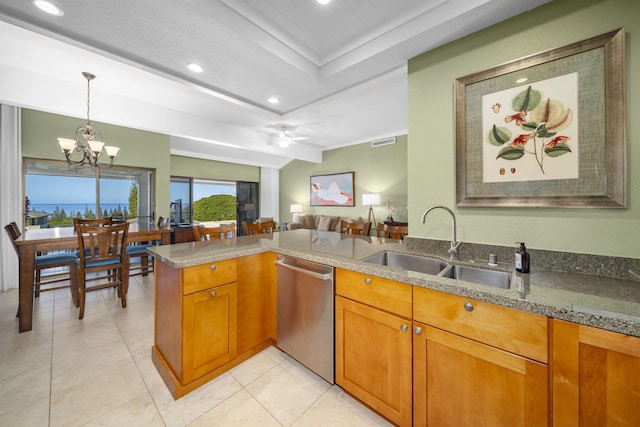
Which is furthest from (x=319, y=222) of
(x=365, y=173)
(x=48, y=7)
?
(x=48, y=7)

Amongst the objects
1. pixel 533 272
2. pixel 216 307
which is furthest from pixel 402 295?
pixel 216 307

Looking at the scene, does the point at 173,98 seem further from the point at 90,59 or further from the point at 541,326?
the point at 541,326

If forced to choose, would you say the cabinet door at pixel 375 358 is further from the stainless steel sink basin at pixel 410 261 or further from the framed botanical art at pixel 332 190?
the framed botanical art at pixel 332 190

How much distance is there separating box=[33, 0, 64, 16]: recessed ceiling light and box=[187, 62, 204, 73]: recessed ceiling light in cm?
77

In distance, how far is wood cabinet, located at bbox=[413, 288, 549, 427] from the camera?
35.7 inches

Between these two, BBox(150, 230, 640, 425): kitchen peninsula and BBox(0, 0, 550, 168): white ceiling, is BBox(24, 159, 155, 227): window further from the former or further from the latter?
BBox(150, 230, 640, 425): kitchen peninsula

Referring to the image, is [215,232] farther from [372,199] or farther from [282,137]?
[372,199]

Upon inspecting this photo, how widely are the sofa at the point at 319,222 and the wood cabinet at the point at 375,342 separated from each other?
177 inches

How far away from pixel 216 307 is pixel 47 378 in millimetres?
1275

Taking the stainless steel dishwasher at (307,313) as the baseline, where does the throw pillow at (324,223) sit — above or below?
above

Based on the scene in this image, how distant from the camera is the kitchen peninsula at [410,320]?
33.2 inches

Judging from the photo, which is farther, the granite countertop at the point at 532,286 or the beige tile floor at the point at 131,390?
the beige tile floor at the point at 131,390

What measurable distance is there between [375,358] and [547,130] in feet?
5.23

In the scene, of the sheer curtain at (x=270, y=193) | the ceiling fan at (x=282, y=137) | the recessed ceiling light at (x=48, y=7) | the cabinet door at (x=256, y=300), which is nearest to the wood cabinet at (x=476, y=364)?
the cabinet door at (x=256, y=300)
